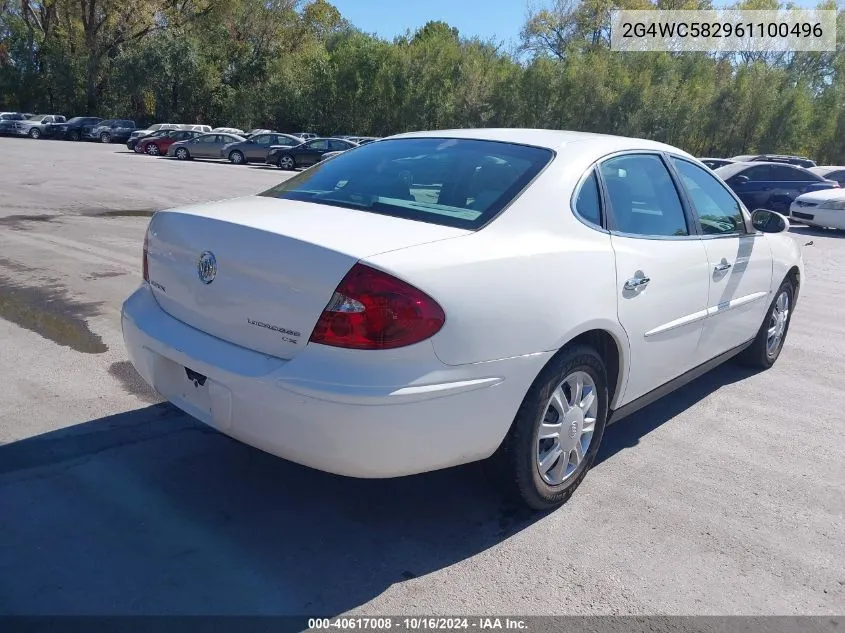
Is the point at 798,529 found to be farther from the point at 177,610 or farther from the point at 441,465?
the point at 177,610

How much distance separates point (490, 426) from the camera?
120 inches

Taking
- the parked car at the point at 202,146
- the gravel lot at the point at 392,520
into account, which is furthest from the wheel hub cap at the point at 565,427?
the parked car at the point at 202,146

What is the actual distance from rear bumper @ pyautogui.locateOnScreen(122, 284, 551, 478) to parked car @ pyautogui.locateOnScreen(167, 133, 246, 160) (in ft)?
104

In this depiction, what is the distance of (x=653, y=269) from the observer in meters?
3.88

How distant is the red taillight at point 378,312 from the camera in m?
2.77

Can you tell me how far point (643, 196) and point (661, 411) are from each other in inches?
59.1

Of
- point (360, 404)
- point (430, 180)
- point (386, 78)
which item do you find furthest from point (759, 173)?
point (386, 78)

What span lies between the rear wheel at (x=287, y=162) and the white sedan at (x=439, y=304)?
90.7 feet

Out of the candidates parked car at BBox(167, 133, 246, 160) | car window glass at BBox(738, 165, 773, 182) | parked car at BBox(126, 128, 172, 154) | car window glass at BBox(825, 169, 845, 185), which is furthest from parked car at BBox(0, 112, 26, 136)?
car window glass at BBox(825, 169, 845, 185)

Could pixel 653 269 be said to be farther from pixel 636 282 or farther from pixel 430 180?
pixel 430 180

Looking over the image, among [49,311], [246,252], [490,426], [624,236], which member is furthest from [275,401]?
[49,311]

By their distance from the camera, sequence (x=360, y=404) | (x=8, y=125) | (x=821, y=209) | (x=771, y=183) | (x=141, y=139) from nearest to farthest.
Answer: (x=360, y=404) < (x=821, y=209) < (x=771, y=183) < (x=141, y=139) < (x=8, y=125)

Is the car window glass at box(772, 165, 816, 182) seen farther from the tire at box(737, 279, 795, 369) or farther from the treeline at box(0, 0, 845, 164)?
the treeline at box(0, 0, 845, 164)

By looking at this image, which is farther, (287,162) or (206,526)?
(287,162)
